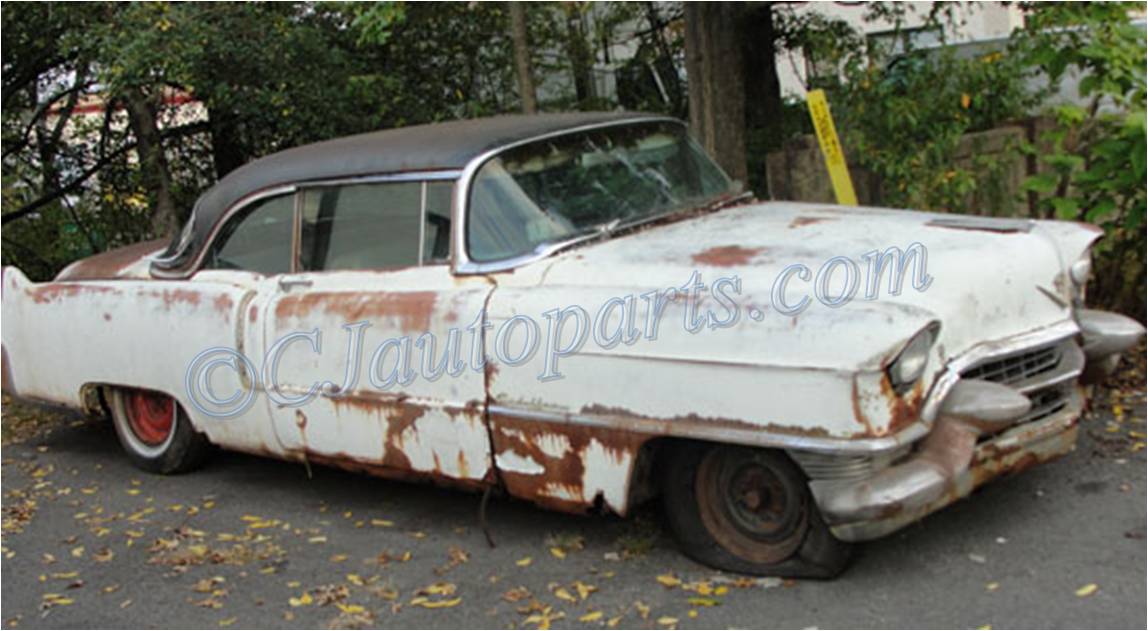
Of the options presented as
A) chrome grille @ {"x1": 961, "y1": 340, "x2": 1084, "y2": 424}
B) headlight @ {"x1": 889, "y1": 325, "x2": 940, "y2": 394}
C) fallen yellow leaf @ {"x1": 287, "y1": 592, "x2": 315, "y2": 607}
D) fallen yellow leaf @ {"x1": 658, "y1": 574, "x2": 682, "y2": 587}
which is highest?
headlight @ {"x1": 889, "y1": 325, "x2": 940, "y2": 394}

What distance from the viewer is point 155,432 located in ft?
Result: 22.1

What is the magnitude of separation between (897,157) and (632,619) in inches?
184

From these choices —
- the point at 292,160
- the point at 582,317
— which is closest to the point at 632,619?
the point at 582,317

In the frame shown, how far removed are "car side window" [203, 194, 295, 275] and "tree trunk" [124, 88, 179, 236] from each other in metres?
4.96

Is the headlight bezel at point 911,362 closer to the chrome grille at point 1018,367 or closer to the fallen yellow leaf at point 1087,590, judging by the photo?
the chrome grille at point 1018,367

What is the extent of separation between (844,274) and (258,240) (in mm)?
3058

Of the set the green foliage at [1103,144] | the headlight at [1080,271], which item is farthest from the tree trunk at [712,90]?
the headlight at [1080,271]

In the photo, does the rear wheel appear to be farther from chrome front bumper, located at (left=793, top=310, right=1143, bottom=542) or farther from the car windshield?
chrome front bumper, located at (left=793, top=310, right=1143, bottom=542)

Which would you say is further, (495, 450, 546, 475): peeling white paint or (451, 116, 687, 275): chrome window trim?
(451, 116, 687, 275): chrome window trim

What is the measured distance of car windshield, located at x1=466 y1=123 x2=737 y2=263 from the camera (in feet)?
17.0

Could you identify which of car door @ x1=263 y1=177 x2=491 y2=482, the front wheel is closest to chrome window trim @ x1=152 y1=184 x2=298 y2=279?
car door @ x1=263 y1=177 x2=491 y2=482

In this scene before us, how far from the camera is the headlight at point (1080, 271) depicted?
5.02m

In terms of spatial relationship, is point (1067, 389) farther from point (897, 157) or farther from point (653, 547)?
point (897, 157)

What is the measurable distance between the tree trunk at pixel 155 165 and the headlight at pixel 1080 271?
26.7 feet
